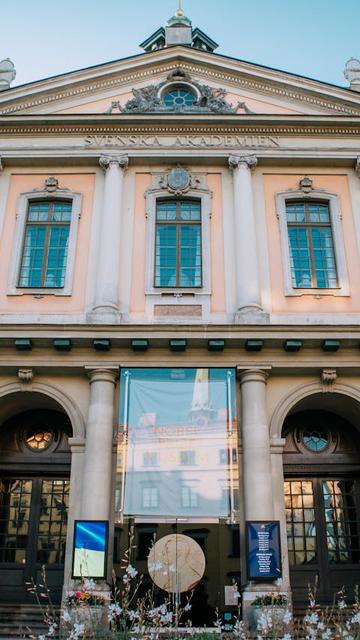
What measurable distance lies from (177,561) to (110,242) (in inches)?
273

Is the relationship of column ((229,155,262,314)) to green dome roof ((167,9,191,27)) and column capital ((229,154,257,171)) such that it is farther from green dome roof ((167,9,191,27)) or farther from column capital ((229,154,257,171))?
green dome roof ((167,9,191,27))

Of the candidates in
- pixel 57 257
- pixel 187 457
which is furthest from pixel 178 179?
pixel 187 457

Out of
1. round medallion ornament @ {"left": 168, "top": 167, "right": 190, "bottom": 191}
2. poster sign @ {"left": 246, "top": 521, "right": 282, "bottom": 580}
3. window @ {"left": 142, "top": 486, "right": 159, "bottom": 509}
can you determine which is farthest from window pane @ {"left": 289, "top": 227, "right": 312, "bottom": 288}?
window @ {"left": 142, "top": 486, "right": 159, "bottom": 509}

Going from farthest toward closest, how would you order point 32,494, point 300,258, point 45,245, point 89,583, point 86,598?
point 45,245 → point 300,258 → point 32,494 → point 86,598 → point 89,583

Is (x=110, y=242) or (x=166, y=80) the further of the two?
(x=166, y=80)

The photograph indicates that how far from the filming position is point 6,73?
57.2 ft

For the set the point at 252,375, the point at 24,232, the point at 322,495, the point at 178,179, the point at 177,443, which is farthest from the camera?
the point at 178,179

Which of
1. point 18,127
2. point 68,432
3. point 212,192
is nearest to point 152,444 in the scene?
point 68,432

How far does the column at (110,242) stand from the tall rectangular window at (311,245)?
159 inches

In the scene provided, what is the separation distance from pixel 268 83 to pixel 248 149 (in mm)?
2230

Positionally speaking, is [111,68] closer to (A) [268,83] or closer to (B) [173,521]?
(A) [268,83]

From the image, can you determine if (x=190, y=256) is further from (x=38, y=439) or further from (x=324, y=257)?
(x=38, y=439)

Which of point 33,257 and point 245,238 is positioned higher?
point 245,238

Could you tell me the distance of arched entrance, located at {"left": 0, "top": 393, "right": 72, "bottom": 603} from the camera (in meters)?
13.8
